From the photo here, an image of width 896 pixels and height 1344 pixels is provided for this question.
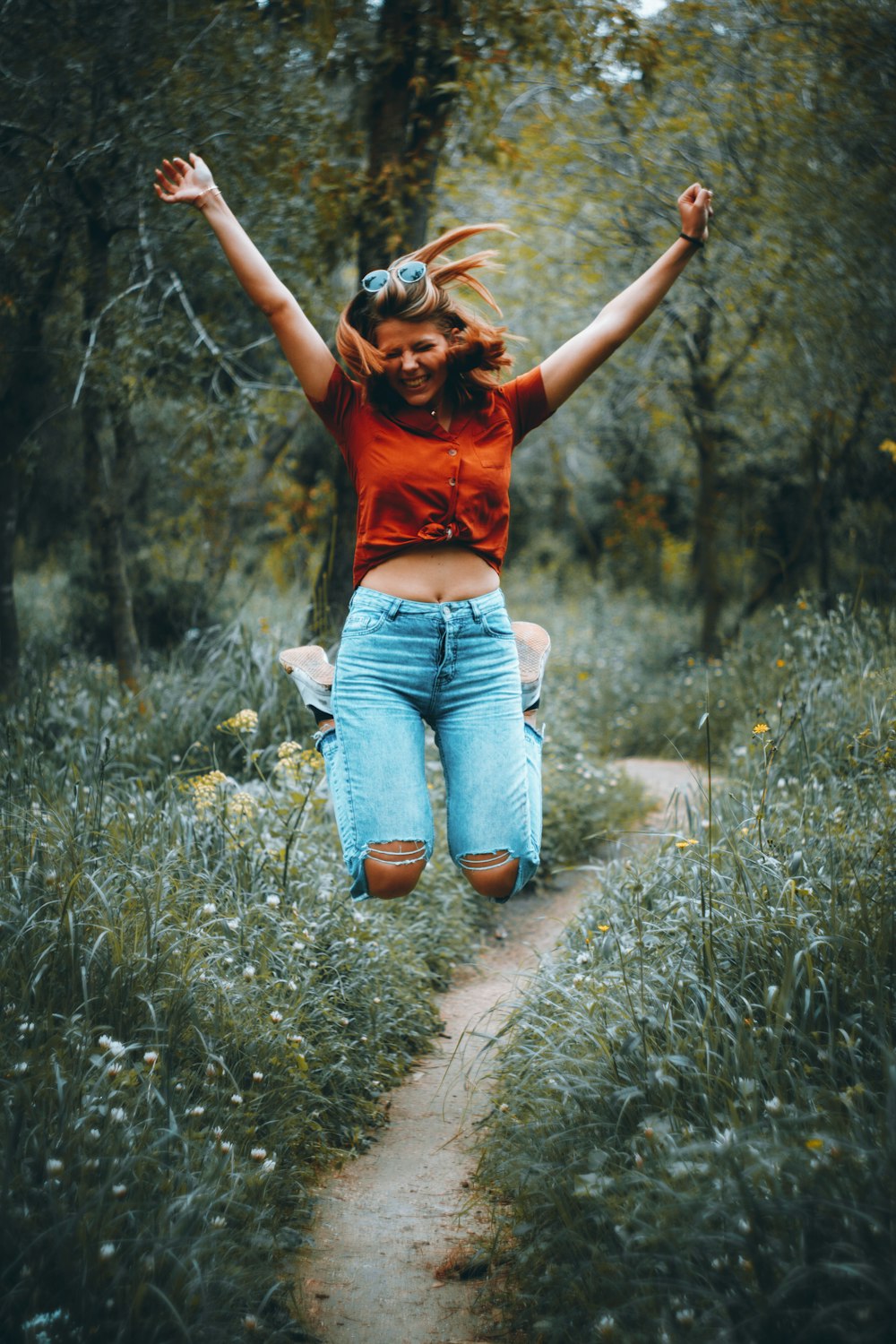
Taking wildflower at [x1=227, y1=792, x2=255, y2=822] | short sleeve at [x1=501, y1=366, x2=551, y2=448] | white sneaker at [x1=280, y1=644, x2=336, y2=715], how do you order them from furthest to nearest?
wildflower at [x1=227, y1=792, x2=255, y2=822] → white sneaker at [x1=280, y1=644, x2=336, y2=715] → short sleeve at [x1=501, y1=366, x2=551, y2=448]

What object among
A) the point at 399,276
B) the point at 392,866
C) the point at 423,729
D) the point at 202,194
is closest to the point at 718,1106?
the point at 392,866

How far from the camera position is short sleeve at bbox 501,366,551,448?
329 cm

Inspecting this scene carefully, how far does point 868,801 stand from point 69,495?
29.5 feet

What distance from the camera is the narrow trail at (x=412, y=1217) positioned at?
248 centimetres

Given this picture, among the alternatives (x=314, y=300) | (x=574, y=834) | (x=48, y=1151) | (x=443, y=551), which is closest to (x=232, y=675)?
(x=574, y=834)

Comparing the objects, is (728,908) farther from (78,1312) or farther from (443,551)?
(78,1312)

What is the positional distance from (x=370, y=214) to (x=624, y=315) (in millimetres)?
3121

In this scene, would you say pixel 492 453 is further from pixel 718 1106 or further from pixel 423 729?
pixel 718 1106

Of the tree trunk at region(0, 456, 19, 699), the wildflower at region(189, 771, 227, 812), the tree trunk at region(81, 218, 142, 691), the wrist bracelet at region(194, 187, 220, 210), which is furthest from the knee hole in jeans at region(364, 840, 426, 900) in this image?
the tree trunk at region(0, 456, 19, 699)

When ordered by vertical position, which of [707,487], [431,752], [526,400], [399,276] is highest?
[399,276]

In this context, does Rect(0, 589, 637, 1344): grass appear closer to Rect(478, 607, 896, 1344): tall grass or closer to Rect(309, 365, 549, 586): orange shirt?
Rect(478, 607, 896, 1344): tall grass

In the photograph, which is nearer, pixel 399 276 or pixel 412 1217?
pixel 412 1217

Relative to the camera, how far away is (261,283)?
303 centimetres

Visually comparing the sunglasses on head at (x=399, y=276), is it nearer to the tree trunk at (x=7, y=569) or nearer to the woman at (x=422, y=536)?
the woman at (x=422, y=536)
